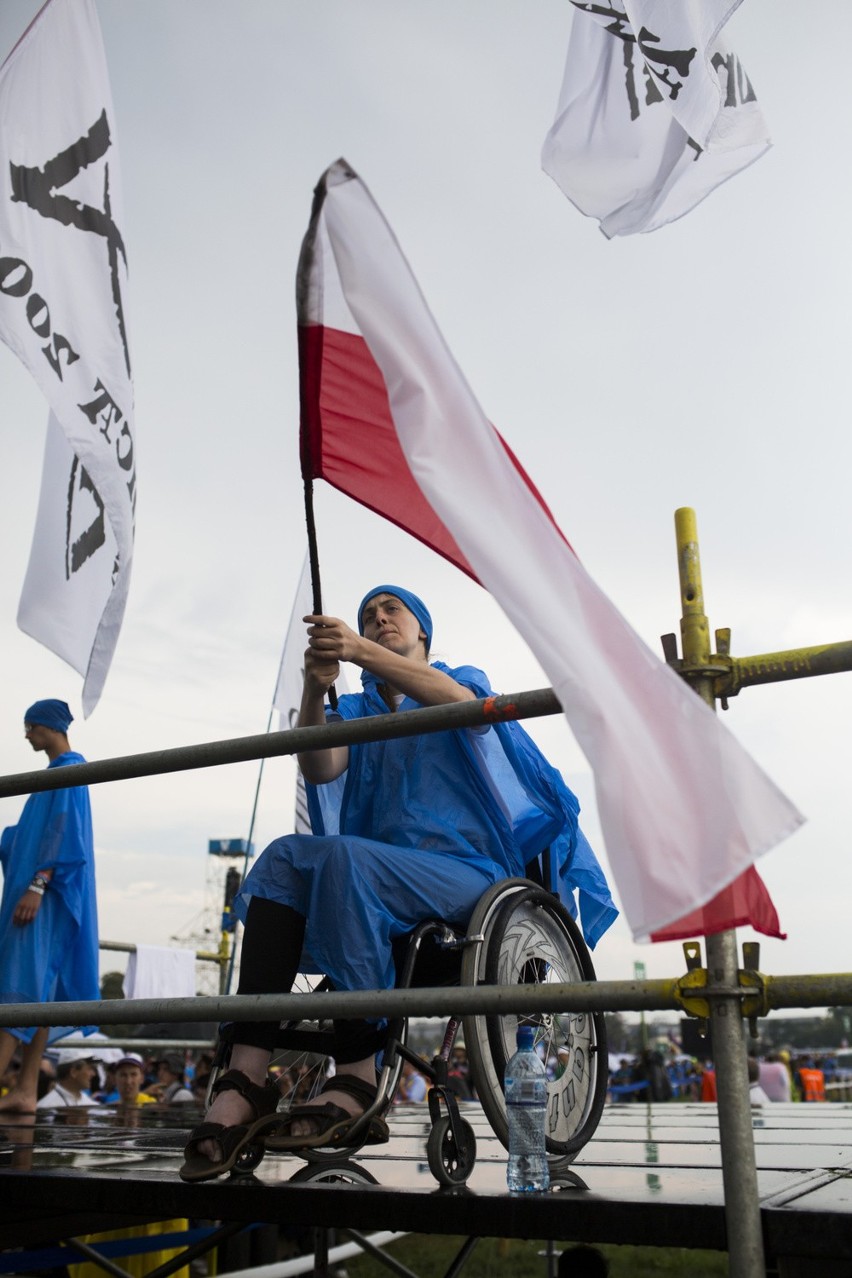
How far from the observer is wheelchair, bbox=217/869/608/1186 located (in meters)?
2.17

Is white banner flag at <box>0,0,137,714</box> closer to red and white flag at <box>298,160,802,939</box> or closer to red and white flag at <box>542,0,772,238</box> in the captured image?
red and white flag at <box>298,160,802,939</box>

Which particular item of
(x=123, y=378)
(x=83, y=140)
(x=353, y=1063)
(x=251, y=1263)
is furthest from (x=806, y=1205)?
(x=251, y=1263)

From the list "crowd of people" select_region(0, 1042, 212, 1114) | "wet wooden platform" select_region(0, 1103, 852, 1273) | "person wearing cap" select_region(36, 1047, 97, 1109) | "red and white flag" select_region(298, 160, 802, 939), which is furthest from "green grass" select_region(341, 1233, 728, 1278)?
"red and white flag" select_region(298, 160, 802, 939)

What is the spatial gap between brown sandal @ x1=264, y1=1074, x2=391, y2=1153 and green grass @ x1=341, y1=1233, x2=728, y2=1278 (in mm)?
6681

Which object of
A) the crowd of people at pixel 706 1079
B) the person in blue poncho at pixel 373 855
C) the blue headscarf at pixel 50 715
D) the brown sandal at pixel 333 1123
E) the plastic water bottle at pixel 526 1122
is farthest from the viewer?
the crowd of people at pixel 706 1079

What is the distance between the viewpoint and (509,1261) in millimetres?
9250

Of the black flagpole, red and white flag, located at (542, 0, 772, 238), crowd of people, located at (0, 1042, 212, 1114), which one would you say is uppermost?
red and white flag, located at (542, 0, 772, 238)

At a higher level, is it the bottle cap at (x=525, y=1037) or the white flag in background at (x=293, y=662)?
the white flag in background at (x=293, y=662)

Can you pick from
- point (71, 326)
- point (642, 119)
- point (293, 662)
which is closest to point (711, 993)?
point (71, 326)

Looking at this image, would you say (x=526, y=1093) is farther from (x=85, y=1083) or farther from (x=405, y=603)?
(x=85, y=1083)

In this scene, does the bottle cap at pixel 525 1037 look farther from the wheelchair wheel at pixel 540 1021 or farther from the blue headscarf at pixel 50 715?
the blue headscarf at pixel 50 715

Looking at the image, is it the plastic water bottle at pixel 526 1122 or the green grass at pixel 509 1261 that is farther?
the green grass at pixel 509 1261

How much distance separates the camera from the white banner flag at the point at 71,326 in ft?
10.2

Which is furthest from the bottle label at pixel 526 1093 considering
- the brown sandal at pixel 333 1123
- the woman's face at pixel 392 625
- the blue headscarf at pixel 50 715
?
the blue headscarf at pixel 50 715
